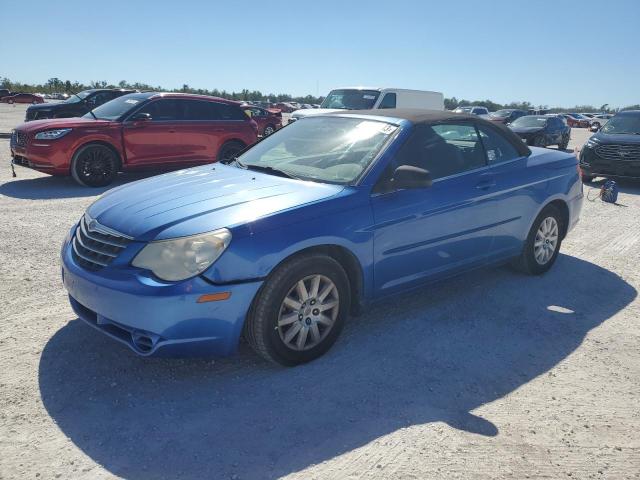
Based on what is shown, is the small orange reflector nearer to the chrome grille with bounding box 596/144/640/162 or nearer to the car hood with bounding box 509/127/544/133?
the chrome grille with bounding box 596/144/640/162

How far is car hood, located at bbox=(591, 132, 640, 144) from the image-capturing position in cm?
1073

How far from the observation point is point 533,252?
5199 mm

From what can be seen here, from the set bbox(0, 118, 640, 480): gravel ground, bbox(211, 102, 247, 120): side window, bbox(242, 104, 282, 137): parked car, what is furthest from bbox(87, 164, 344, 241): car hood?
bbox(242, 104, 282, 137): parked car

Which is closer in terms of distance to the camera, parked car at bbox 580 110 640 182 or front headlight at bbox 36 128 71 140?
front headlight at bbox 36 128 71 140

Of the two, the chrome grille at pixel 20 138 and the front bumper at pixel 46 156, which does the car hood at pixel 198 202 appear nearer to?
the front bumper at pixel 46 156

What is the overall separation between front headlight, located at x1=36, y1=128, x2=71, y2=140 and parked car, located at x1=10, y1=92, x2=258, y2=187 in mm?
11

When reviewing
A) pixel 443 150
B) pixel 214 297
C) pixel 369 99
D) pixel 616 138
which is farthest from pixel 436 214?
pixel 369 99

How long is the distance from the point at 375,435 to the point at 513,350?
1494mm

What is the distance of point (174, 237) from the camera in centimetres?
305

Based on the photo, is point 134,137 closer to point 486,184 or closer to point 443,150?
point 443,150

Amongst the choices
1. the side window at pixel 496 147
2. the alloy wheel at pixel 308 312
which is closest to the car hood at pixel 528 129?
the side window at pixel 496 147

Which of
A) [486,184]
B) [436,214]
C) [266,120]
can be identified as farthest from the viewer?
[266,120]

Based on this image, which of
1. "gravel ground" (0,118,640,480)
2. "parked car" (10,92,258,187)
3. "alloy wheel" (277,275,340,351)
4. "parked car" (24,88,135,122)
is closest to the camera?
"gravel ground" (0,118,640,480)

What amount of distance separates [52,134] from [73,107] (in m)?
7.01
